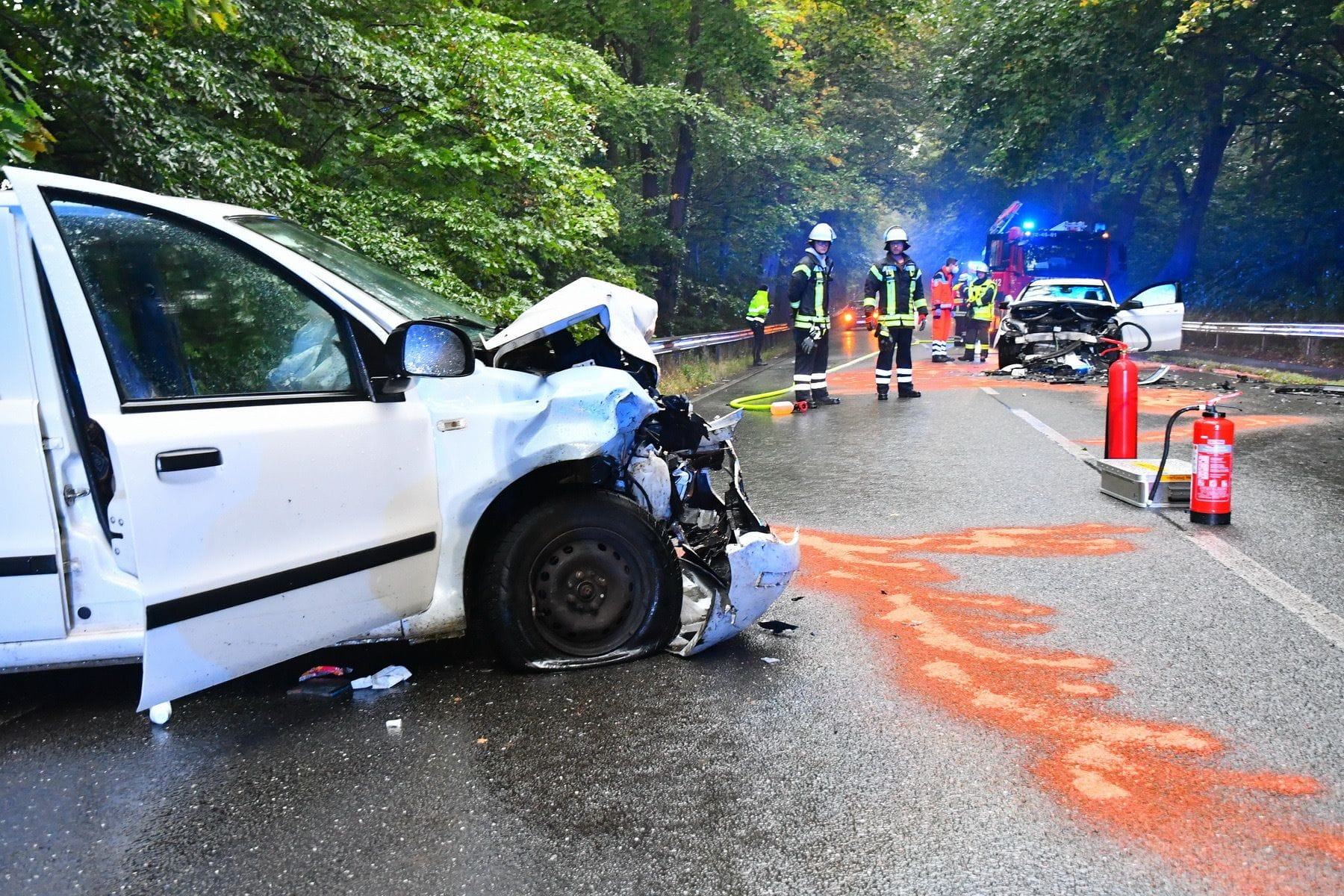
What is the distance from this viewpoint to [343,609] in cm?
389

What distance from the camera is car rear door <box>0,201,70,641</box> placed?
354 centimetres

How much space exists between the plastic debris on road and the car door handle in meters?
1.24

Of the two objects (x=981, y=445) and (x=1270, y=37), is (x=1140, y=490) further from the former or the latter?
(x=1270, y=37)

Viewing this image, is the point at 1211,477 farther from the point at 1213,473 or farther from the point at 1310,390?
the point at 1310,390

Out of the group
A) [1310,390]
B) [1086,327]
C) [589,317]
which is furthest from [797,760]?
[1086,327]

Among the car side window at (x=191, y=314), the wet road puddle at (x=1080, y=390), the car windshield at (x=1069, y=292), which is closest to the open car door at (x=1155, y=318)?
the car windshield at (x=1069, y=292)

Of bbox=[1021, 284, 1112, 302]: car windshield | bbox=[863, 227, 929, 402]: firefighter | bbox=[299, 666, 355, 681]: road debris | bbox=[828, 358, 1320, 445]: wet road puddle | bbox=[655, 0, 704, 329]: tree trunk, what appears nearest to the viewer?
bbox=[299, 666, 355, 681]: road debris

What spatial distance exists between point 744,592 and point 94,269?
2605 mm

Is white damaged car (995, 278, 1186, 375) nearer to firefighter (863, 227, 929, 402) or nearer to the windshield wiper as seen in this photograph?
firefighter (863, 227, 929, 402)

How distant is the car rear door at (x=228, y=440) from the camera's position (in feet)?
11.3

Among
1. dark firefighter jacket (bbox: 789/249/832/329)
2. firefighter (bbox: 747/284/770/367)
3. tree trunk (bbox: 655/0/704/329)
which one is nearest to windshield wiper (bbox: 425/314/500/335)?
dark firefighter jacket (bbox: 789/249/832/329)

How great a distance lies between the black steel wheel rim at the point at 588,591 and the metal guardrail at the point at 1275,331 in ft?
56.4

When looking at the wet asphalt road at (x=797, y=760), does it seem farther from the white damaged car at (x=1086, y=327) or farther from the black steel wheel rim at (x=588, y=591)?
the white damaged car at (x=1086, y=327)

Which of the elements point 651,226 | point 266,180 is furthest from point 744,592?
point 651,226
